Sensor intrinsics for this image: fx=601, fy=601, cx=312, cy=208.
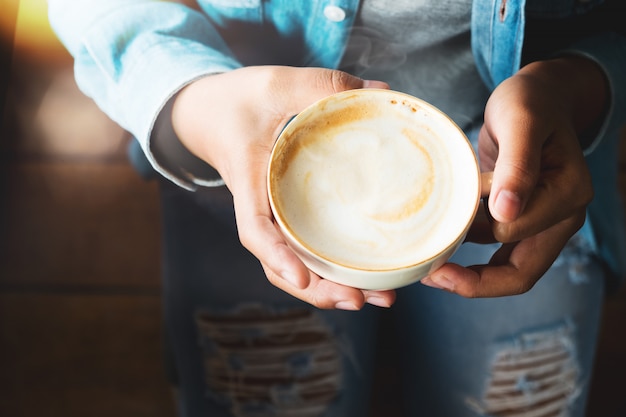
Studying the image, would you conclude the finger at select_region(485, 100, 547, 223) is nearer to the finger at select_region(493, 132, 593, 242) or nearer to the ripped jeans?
the finger at select_region(493, 132, 593, 242)

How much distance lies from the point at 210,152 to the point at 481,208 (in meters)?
0.18

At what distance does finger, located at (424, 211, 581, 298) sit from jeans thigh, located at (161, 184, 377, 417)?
158mm

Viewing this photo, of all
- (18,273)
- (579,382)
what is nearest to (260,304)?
(579,382)

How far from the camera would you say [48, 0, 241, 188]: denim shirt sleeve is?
0.41 metres

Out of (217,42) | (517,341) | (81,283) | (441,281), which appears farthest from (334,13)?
(81,283)

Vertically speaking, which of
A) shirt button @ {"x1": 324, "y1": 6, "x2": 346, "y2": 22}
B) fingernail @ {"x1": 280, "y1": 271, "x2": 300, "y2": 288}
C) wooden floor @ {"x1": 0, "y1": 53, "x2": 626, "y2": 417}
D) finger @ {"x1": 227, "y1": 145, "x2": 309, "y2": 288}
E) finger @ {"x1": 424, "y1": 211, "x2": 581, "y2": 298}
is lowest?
wooden floor @ {"x1": 0, "y1": 53, "x2": 626, "y2": 417}

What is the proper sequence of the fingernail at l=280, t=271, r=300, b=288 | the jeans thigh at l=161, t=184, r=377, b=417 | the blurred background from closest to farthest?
the fingernail at l=280, t=271, r=300, b=288, the jeans thigh at l=161, t=184, r=377, b=417, the blurred background

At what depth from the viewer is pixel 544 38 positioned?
461 millimetres

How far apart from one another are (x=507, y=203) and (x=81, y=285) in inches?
23.6

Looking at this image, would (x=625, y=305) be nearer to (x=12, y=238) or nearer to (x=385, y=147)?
(x=385, y=147)

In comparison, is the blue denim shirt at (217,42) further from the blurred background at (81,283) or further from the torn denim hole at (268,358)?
the blurred background at (81,283)

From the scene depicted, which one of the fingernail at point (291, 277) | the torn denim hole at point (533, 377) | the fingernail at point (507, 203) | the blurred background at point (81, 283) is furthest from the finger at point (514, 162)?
the blurred background at point (81, 283)

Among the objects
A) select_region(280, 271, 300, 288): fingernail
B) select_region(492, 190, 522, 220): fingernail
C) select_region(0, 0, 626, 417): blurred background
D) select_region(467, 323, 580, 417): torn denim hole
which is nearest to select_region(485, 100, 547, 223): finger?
select_region(492, 190, 522, 220): fingernail

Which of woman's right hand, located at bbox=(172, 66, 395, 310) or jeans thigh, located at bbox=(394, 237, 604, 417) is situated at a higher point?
woman's right hand, located at bbox=(172, 66, 395, 310)
